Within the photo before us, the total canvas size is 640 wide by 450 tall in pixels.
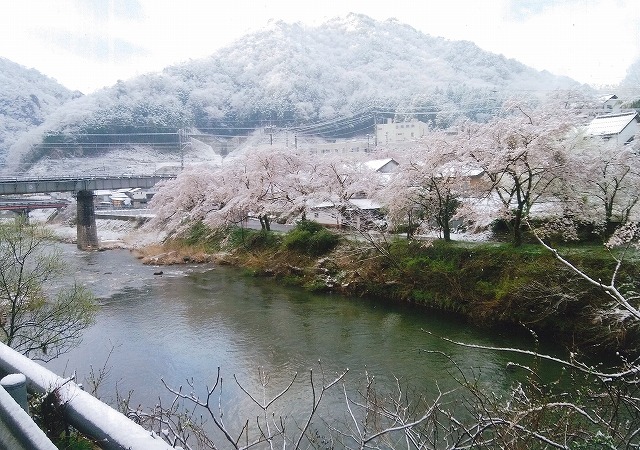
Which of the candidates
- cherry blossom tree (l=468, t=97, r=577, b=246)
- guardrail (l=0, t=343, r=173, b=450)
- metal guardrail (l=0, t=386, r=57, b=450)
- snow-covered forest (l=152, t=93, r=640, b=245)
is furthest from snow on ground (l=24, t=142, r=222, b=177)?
metal guardrail (l=0, t=386, r=57, b=450)

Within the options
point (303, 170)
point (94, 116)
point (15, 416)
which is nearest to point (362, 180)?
point (303, 170)

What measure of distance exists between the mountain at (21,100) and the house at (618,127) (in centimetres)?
5609

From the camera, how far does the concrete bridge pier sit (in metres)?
23.4

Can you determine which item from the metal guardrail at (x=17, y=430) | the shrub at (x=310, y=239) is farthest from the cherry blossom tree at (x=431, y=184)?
the metal guardrail at (x=17, y=430)

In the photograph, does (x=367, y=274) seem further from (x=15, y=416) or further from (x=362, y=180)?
(x=15, y=416)

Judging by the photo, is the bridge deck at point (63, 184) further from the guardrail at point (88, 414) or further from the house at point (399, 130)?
the house at point (399, 130)

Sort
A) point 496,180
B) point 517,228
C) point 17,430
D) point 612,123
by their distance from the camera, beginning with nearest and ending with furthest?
point 17,430
point 517,228
point 496,180
point 612,123

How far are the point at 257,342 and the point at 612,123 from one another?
17049 mm

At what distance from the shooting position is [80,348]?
29.6 ft

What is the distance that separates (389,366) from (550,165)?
669 centimetres

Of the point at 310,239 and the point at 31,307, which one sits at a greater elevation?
the point at 310,239

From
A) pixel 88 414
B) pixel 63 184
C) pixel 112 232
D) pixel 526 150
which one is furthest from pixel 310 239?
pixel 112 232

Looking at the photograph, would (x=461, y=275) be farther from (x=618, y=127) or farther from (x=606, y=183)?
(x=618, y=127)

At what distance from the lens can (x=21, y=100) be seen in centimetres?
5591
